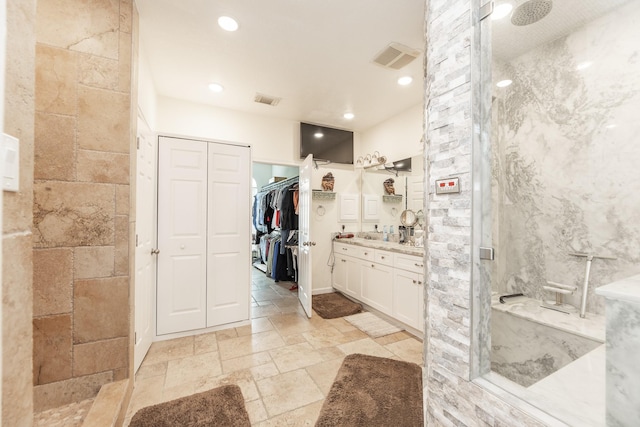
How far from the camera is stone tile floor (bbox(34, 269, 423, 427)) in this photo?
5.68 ft

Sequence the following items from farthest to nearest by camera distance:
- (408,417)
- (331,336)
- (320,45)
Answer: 1. (331,336)
2. (320,45)
3. (408,417)

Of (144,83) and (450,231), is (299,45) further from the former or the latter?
(450,231)

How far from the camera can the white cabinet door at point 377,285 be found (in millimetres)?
3072

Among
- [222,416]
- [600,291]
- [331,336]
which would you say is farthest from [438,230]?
[331,336]

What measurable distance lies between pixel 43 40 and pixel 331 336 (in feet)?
10.5

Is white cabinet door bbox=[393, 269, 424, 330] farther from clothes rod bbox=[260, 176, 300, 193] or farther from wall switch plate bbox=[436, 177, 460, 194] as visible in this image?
clothes rod bbox=[260, 176, 300, 193]

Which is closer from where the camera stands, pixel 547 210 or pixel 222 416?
pixel 222 416

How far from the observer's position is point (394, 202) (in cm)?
384

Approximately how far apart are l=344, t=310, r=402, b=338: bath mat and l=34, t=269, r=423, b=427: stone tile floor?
0.08m

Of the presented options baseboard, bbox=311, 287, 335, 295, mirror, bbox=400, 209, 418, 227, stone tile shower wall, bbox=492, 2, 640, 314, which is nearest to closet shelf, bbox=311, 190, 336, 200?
mirror, bbox=400, 209, 418, 227

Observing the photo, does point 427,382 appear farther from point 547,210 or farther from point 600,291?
point 547,210

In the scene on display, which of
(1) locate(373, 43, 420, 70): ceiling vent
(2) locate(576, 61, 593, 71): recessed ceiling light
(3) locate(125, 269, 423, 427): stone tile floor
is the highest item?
(1) locate(373, 43, 420, 70): ceiling vent

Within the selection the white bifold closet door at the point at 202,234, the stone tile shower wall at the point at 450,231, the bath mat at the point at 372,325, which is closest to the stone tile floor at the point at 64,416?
the white bifold closet door at the point at 202,234

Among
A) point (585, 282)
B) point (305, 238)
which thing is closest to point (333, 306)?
point (305, 238)
